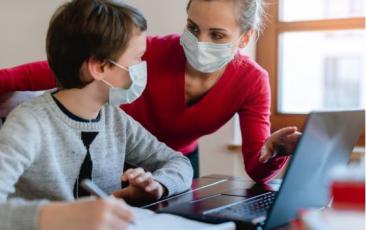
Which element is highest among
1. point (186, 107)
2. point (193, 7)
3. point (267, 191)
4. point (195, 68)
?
point (193, 7)

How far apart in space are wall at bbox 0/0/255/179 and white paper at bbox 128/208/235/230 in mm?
1414

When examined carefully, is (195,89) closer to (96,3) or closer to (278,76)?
(96,3)

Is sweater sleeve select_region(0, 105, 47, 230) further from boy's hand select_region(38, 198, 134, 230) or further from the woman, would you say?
the woman

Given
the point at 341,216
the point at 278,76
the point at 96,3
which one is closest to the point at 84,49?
the point at 96,3

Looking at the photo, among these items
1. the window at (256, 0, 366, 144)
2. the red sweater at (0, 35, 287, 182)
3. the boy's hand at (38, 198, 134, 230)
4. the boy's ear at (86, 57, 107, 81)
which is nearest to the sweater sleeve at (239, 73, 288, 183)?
the red sweater at (0, 35, 287, 182)

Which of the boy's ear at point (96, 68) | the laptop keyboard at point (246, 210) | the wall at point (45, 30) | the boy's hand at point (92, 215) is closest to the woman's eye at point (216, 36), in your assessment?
the boy's ear at point (96, 68)

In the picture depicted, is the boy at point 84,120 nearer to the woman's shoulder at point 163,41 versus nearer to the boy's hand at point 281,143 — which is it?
the boy's hand at point 281,143

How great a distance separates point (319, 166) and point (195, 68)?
2.24 feet

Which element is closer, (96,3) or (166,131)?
(96,3)

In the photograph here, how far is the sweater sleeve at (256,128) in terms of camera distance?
133 cm

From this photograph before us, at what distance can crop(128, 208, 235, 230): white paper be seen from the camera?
820mm

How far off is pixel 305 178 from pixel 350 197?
340 millimetres

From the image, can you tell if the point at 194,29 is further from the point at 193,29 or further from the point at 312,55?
the point at 312,55

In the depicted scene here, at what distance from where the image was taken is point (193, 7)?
4.40 feet
